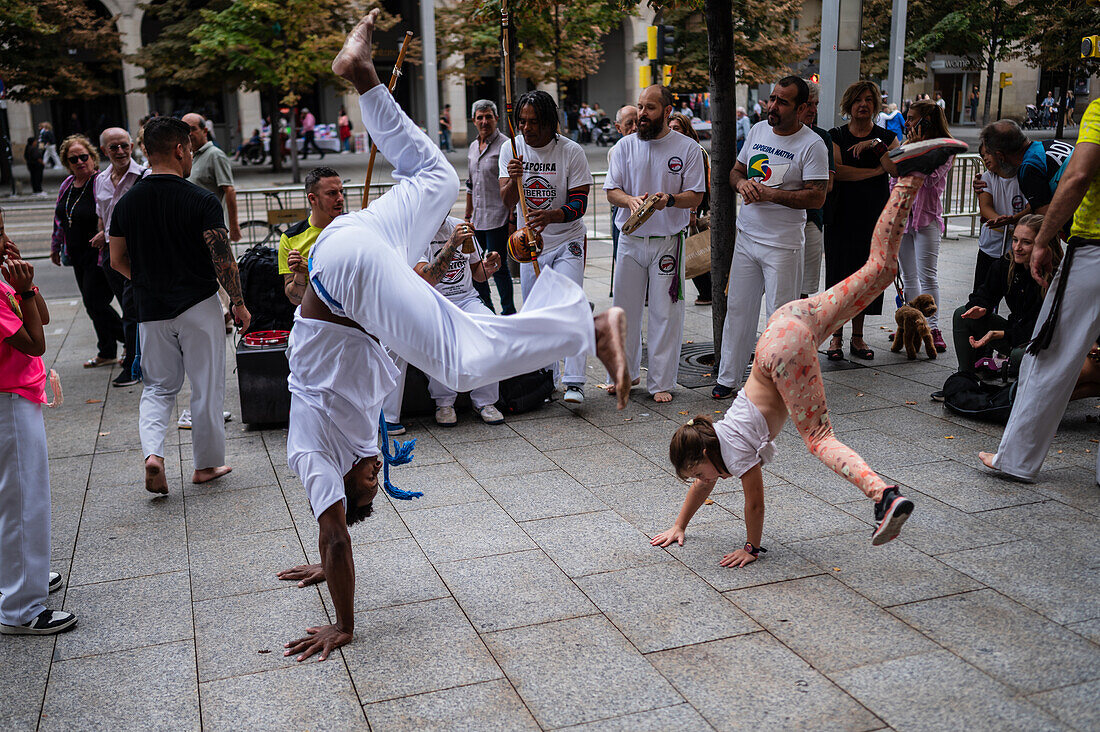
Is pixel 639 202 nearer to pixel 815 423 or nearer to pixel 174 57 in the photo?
pixel 815 423

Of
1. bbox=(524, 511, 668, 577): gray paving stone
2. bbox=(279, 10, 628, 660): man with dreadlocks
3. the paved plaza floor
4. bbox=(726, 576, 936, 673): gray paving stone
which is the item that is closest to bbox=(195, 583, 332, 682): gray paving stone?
the paved plaza floor

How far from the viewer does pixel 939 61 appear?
1726 inches

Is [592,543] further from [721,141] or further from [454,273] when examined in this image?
[721,141]

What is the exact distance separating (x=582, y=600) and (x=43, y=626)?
2265 millimetres

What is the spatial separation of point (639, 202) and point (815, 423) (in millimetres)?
3099

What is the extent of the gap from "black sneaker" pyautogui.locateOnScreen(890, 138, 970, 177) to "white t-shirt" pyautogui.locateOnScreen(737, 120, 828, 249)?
232cm

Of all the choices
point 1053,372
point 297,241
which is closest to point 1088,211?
point 1053,372

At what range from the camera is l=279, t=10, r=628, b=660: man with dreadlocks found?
3330 mm

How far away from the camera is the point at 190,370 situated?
5723 millimetres

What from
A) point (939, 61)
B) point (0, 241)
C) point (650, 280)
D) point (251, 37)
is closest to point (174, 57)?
point (251, 37)

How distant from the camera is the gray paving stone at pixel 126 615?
3992 millimetres

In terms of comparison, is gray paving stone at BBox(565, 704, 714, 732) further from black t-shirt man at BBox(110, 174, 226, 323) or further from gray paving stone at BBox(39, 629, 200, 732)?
black t-shirt man at BBox(110, 174, 226, 323)

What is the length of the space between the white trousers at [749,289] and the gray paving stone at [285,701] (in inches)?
169

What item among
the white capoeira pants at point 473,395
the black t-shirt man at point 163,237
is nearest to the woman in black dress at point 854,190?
the white capoeira pants at point 473,395
